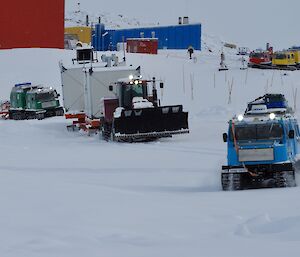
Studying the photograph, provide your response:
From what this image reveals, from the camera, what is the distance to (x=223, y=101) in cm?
3397

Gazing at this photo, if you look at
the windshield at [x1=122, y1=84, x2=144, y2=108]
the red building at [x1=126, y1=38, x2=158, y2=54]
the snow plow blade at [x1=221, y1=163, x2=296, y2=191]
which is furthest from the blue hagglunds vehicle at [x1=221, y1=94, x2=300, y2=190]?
the red building at [x1=126, y1=38, x2=158, y2=54]

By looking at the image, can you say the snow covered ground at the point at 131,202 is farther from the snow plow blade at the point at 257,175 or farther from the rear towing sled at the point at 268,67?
the rear towing sled at the point at 268,67

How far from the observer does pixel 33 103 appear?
33062mm

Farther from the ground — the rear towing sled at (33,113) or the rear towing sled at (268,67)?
the rear towing sled at (268,67)

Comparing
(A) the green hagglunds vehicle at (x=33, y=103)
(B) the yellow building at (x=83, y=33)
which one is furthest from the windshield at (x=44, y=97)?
(B) the yellow building at (x=83, y=33)

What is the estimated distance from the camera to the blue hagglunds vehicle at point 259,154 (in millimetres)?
11945

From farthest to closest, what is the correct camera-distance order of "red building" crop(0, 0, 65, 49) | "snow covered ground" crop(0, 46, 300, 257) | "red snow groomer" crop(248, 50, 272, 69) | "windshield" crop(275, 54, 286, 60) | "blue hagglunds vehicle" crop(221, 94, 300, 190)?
"red building" crop(0, 0, 65, 49) → "red snow groomer" crop(248, 50, 272, 69) → "windshield" crop(275, 54, 286, 60) → "blue hagglunds vehicle" crop(221, 94, 300, 190) → "snow covered ground" crop(0, 46, 300, 257)

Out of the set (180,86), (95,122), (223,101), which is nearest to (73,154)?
(95,122)

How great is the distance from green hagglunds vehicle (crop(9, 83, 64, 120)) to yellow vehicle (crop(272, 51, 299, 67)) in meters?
18.8

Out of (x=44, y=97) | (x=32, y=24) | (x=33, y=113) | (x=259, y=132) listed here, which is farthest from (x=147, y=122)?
(x=32, y=24)

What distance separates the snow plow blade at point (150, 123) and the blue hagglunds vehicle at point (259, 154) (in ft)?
26.8

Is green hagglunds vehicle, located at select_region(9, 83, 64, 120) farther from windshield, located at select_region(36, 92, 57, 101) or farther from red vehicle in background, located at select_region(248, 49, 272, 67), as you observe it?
red vehicle in background, located at select_region(248, 49, 272, 67)

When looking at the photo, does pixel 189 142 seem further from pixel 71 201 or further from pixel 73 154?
pixel 71 201

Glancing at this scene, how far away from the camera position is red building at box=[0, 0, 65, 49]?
4691cm
